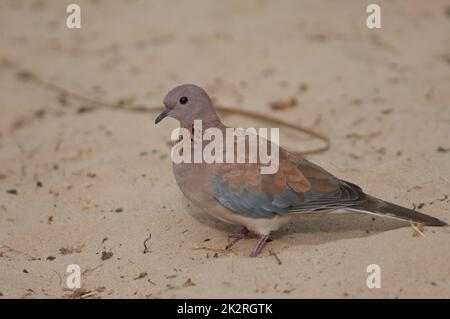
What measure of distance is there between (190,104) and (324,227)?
1.15 metres

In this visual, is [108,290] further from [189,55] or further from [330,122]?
[189,55]

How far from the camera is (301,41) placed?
7625 millimetres

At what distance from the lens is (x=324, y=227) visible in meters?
4.27

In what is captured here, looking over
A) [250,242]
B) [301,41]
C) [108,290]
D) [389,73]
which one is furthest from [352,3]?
[108,290]

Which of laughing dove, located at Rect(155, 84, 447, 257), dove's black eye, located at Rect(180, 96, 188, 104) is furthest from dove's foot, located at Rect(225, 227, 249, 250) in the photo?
dove's black eye, located at Rect(180, 96, 188, 104)

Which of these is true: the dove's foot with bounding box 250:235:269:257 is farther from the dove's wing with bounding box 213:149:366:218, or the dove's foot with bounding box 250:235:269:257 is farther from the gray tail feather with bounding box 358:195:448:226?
the gray tail feather with bounding box 358:195:448:226

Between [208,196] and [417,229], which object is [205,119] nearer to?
[208,196]

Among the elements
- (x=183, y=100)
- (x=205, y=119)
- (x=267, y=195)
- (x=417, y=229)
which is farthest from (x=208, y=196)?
(x=417, y=229)

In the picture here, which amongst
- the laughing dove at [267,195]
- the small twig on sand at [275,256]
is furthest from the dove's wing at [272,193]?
the small twig on sand at [275,256]

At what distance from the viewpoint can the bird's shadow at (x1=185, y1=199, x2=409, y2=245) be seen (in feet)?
13.5

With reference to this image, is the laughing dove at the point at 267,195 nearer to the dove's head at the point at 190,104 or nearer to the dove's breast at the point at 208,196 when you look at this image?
the dove's breast at the point at 208,196

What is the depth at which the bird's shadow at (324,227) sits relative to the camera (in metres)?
4.10

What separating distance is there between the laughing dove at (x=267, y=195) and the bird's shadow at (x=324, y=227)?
0.44ft

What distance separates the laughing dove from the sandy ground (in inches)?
6.4
